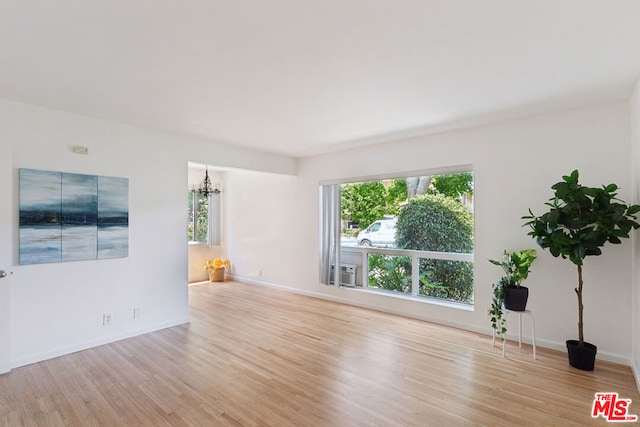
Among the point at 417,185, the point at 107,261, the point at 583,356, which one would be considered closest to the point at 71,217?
the point at 107,261

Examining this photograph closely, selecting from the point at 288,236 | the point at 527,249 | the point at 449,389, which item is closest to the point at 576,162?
the point at 527,249

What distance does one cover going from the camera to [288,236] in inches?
253

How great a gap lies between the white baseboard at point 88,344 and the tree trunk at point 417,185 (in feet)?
12.3

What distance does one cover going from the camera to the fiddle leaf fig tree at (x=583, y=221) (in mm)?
2830

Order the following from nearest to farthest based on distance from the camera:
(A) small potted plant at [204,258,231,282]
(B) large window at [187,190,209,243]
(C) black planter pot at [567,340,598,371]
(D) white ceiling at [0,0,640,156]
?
(D) white ceiling at [0,0,640,156], (C) black planter pot at [567,340,598,371], (A) small potted plant at [204,258,231,282], (B) large window at [187,190,209,243]

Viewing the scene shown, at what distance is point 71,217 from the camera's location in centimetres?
352

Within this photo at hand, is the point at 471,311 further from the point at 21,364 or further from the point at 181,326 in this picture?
the point at 21,364

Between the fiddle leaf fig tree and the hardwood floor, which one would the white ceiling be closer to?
the fiddle leaf fig tree

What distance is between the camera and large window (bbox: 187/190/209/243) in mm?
7570

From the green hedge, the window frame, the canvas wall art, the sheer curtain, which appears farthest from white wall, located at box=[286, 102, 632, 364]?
the canvas wall art

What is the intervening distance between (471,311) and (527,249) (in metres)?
1.05

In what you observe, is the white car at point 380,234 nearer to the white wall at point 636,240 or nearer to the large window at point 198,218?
the white wall at point 636,240

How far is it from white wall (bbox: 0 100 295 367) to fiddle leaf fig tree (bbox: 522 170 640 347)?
426 cm

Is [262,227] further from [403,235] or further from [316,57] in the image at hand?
[316,57]
